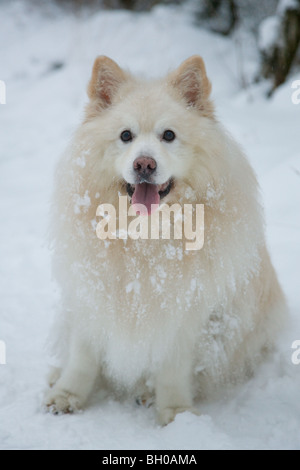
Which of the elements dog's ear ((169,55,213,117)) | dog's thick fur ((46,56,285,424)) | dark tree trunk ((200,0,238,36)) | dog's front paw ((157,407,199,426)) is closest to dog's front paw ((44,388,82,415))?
dog's thick fur ((46,56,285,424))

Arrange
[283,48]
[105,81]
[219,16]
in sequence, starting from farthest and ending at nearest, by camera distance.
→ 1. [219,16]
2. [283,48]
3. [105,81]

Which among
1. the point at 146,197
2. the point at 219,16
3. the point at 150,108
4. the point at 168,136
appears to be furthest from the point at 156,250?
the point at 219,16

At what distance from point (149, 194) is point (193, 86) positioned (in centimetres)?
72

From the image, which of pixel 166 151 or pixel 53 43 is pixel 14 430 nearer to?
pixel 166 151

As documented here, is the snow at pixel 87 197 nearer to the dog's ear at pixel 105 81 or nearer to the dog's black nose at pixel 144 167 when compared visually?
the dog's black nose at pixel 144 167

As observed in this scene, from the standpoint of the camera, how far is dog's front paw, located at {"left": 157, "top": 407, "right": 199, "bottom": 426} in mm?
2381

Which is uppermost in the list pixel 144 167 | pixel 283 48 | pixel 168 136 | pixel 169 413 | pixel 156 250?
pixel 283 48

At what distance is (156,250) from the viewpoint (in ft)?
7.69

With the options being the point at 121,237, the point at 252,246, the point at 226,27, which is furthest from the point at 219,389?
the point at 226,27

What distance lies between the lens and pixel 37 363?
297 cm

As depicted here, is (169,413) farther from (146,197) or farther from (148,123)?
(148,123)

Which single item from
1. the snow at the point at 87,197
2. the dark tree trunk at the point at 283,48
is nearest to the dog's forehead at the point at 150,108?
the snow at the point at 87,197

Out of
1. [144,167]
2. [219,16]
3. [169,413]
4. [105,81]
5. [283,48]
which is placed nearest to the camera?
[144,167]

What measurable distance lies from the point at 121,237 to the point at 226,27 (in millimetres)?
10632
